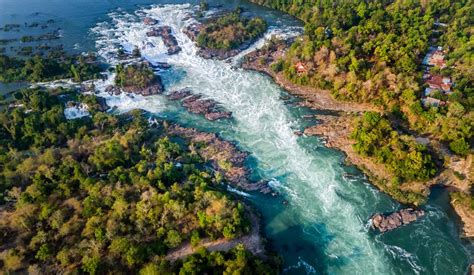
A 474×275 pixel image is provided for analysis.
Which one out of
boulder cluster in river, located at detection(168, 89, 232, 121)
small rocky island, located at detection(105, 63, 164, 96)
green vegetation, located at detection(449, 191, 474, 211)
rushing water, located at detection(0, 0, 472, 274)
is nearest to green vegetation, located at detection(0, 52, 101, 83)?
small rocky island, located at detection(105, 63, 164, 96)

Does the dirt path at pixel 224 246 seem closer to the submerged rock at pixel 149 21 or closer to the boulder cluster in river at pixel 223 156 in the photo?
the boulder cluster in river at pixel 223 156

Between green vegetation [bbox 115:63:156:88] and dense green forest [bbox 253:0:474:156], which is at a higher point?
dense green forest [bbox 253:0:474:156]

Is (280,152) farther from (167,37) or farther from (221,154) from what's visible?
(167,37)

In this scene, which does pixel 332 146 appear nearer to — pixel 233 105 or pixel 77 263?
pixel 233 105

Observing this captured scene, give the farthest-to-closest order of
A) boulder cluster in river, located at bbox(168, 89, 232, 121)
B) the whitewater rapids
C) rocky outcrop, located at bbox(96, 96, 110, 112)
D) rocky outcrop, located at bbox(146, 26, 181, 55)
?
rocky outcrop, located at bbox(146, 26, 181, 55) < rocky outcrop, located at bbox(96, 96, 110, 112) < boulder cluster in river, located at bbox(168, 89, 232, 121) < the whitewater rapids

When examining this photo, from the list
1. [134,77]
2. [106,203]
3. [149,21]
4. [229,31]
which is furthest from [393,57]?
[149,21]

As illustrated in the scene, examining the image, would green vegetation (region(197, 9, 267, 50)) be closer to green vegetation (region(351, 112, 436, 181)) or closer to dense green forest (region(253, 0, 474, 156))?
dense green forest (region(253, 0, 474, 156))
